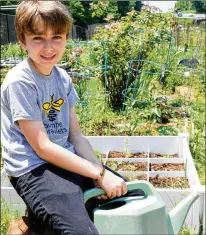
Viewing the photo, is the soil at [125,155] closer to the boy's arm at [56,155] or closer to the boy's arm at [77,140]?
the boy's arm at [77,140]

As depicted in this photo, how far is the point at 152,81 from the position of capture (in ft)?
7.18

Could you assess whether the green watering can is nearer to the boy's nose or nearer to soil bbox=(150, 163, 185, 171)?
the boy's nose

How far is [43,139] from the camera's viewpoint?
3.20 feet

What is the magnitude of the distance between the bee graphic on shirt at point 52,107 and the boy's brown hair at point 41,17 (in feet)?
0.48

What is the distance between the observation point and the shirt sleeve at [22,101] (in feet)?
3.17

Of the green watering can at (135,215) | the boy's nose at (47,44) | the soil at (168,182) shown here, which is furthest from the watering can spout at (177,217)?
the soil at (168,182)

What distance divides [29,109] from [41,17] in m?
0.18


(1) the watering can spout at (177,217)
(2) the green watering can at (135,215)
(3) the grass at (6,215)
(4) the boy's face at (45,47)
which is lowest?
(3) the grass at (6,215)

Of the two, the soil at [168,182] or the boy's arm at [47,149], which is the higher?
the boy's arm at [47,149]

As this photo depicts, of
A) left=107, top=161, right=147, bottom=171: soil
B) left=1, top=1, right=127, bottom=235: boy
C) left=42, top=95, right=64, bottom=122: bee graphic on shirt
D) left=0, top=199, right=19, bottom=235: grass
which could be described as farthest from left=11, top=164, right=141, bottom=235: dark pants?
left=107, top=161, right=147, bottom=171: soil

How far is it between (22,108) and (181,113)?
1709 millimetres

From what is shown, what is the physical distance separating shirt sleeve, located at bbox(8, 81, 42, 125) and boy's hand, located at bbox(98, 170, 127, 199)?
7.3 inches

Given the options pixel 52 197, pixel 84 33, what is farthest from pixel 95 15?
pixel 52 197

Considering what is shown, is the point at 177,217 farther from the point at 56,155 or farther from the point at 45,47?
the point at 45,47
